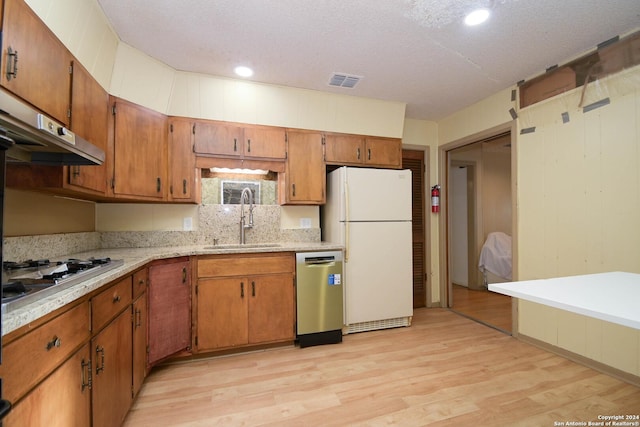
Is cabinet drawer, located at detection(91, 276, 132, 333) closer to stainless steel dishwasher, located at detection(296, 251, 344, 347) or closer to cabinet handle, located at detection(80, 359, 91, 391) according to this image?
cabinet handle, located at detection(80, 359, 91, 391)

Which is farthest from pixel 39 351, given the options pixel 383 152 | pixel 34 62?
→ pixel 383 152

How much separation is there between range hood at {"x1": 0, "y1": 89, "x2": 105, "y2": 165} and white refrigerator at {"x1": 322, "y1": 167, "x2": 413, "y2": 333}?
214 centimetres

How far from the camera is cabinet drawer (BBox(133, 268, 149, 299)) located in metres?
1.85

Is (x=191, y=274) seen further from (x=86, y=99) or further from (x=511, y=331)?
(x=511, y=331)

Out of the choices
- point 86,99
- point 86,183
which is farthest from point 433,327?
point 86,99

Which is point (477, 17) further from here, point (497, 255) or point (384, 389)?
point (497, 255)

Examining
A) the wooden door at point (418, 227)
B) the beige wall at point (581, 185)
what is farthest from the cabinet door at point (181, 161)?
the beige wall at point (581, 185)

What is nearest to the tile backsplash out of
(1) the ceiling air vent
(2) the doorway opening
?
(1) the ceiling air vent

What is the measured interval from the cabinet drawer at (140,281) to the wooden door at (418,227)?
3.21 metres

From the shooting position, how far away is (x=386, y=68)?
8.73 feet

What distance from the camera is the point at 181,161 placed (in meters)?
A: 2.73

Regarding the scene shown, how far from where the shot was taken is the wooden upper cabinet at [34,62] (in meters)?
1.21

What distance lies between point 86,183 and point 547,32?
3528mm

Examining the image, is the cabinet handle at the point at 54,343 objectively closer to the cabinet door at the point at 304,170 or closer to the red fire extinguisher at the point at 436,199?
the cabinet door at the point at 304,170
